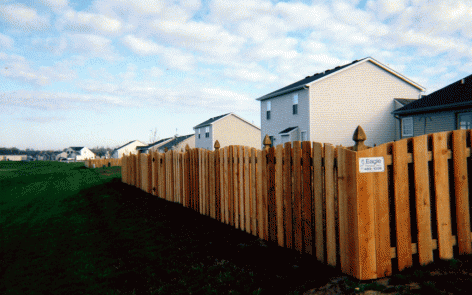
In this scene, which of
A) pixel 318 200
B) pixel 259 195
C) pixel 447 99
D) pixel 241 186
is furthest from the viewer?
pixel 447 99

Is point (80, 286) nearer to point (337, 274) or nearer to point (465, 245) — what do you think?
point (337, 274)

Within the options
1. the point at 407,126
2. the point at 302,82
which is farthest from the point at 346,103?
the point at 407,126

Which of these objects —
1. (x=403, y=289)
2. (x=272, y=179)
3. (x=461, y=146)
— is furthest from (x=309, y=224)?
(x=461, y=146)

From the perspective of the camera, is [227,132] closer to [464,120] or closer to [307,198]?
[464,120]

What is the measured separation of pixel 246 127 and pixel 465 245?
143 feet

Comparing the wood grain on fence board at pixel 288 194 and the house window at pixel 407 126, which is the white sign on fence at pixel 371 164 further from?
the house window at pixel 407 126

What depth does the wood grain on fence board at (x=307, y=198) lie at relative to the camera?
4156 mm

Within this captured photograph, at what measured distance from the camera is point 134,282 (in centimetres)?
420

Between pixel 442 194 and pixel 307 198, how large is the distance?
66.2 inches

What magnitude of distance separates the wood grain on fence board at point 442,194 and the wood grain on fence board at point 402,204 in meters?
0.48

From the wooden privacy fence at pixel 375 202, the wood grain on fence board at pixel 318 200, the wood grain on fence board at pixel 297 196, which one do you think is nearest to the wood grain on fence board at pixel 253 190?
the wooden privacy fence at pixel 375 202

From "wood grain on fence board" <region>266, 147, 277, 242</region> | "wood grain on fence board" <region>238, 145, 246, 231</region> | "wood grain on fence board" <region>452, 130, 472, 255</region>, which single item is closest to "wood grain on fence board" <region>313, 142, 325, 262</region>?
"wood grain on fence board" <region>266, 147, 277, 242</region>

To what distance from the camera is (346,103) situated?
85.6 ft

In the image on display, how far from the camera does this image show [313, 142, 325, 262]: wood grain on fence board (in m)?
3.94
